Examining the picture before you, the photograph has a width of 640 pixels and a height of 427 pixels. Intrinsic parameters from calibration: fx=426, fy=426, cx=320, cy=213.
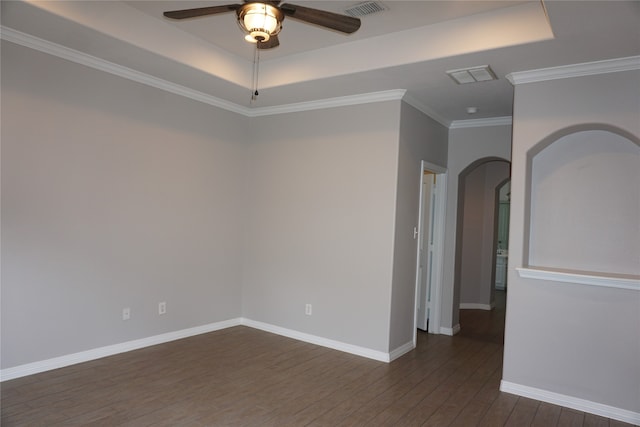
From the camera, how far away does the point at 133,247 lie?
4277mm

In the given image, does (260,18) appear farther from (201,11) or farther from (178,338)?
(178,338)

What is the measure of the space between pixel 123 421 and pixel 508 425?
9.02 ft

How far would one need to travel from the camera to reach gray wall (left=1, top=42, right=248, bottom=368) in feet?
11.3

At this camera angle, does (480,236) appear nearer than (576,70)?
No

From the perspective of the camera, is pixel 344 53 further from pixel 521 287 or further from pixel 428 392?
pixel 428 392

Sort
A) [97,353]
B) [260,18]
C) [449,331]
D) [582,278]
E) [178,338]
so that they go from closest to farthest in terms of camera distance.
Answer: [260,18] < [582,278] < [97,353] < [178,338] < [449,331]

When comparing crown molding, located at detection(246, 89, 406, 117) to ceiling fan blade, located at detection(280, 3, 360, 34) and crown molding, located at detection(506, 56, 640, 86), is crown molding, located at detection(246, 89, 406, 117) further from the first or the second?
ceiling fan blade, located at detection(280, 3, 360, 34)

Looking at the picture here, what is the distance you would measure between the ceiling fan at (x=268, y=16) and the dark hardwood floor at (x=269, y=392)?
2.59 meters

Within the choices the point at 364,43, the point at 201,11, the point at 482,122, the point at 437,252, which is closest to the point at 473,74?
the point at 364,43

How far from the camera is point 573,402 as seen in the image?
3.45 meters

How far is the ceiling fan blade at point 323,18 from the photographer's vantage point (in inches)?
94.3

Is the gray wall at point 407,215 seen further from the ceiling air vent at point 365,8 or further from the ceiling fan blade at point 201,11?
the ceiling fan blade at point 201,11

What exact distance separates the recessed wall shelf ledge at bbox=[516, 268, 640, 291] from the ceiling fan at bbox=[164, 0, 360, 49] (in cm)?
250

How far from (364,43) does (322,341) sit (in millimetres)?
3145
